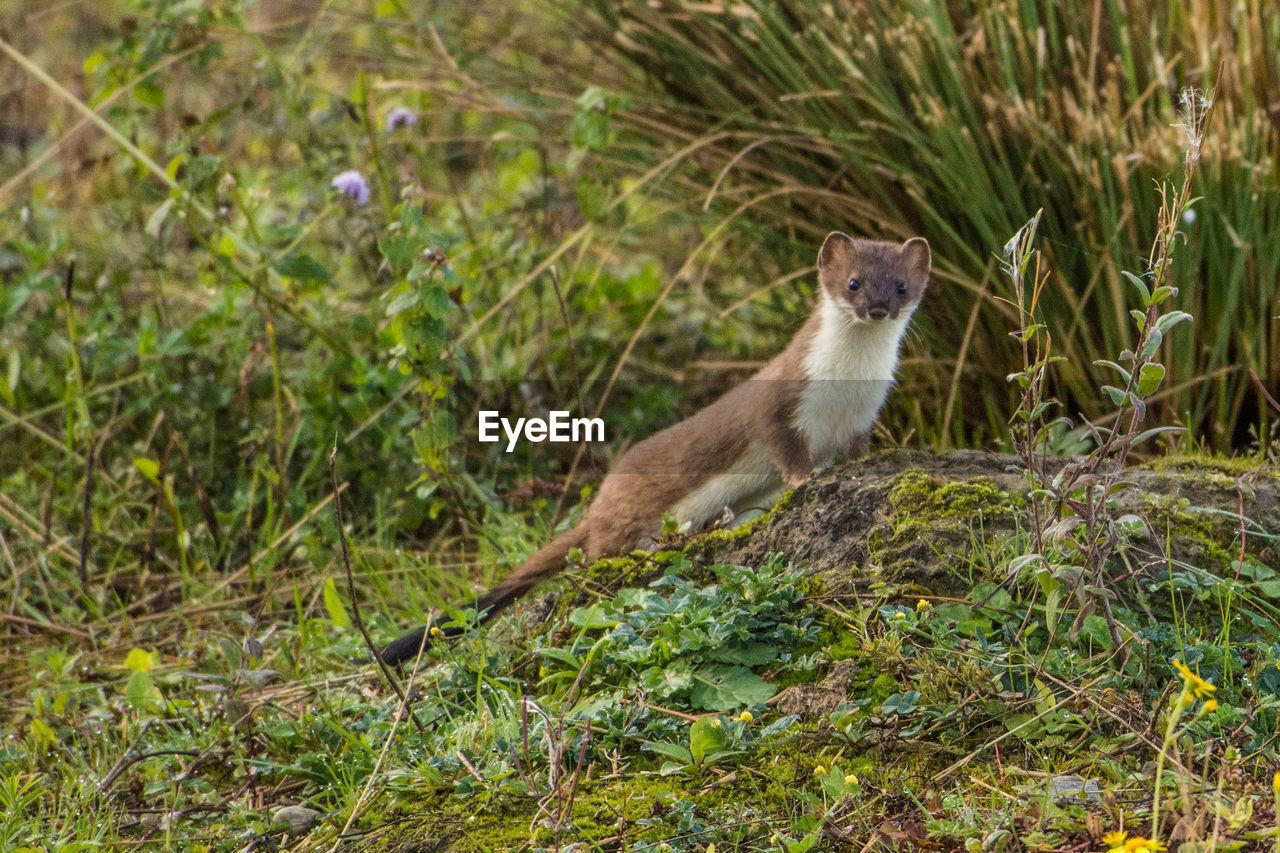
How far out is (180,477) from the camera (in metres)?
5.16

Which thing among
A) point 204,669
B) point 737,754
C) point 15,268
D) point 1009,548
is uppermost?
point 15,268

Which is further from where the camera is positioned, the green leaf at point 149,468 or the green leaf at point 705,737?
the green leaf at point 149,468

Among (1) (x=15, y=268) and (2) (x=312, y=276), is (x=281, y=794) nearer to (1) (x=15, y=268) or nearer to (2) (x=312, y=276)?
(2) (x=312, y=276)

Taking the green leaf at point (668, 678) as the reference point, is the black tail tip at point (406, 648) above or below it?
below

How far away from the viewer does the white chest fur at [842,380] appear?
3.96 meters

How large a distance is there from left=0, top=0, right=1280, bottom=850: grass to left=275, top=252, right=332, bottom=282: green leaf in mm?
80

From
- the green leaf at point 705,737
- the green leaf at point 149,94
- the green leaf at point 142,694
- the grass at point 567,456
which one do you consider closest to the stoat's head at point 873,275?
the grass at point 567,456

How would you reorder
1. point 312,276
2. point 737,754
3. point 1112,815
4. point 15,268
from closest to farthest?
point 1112,815, point 737,754, point 312,276, point 15,268

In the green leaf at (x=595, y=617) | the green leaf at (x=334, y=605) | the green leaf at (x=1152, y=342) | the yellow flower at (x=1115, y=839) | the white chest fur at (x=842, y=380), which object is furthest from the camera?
the white chest fur at (x=842, y=380)

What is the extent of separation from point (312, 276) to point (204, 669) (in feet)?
4.65

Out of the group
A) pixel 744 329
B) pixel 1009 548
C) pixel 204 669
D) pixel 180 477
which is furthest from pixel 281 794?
pixel 744 329

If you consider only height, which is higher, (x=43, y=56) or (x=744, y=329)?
(x=43, y=56)

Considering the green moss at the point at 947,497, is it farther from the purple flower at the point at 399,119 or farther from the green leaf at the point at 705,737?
the purple flower at the point at 399,119

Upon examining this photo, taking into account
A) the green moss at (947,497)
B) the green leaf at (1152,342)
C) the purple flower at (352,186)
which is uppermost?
the purple flower at (352,186)
